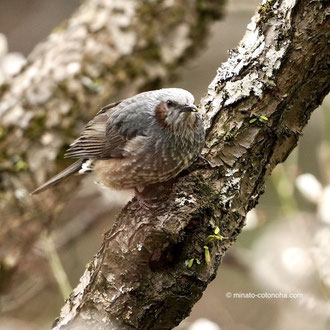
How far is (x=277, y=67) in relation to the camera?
9.48 ft

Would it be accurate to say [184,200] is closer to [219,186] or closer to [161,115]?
[219,186]

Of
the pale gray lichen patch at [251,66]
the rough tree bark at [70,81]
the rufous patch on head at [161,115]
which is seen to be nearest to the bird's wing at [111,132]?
the rufous patch on head at [161,115]

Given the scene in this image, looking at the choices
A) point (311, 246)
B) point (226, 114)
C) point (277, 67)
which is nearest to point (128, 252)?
point (226, 114)

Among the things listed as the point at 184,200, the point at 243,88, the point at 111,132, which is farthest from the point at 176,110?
the point at 184,200

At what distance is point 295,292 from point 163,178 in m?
1.65

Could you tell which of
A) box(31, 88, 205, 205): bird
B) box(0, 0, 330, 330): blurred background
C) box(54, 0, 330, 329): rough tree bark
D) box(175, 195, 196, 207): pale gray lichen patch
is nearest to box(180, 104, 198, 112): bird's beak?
box(31, 88, 205, 205): bird

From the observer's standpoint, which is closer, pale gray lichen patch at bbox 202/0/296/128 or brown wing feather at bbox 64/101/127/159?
pale gray lichen patch at bbox 202/0/296/128

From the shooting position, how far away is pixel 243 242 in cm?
626

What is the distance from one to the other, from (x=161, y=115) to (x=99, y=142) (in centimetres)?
56

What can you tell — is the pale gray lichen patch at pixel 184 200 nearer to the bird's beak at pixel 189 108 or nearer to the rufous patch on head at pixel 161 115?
the bird's beak at pixel 189 108

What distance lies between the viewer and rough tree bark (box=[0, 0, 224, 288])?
4.81 metres

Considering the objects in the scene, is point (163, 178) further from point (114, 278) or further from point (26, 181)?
point (26, 181)

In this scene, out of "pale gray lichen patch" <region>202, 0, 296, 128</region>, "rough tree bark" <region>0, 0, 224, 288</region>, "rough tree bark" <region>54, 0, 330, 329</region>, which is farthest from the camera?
"rough tree bark" <region>0, 0, 224, 288</region>

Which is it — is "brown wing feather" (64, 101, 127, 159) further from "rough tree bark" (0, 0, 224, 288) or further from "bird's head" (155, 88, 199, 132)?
"rough tree bark" (0, 0, 224, 288)
